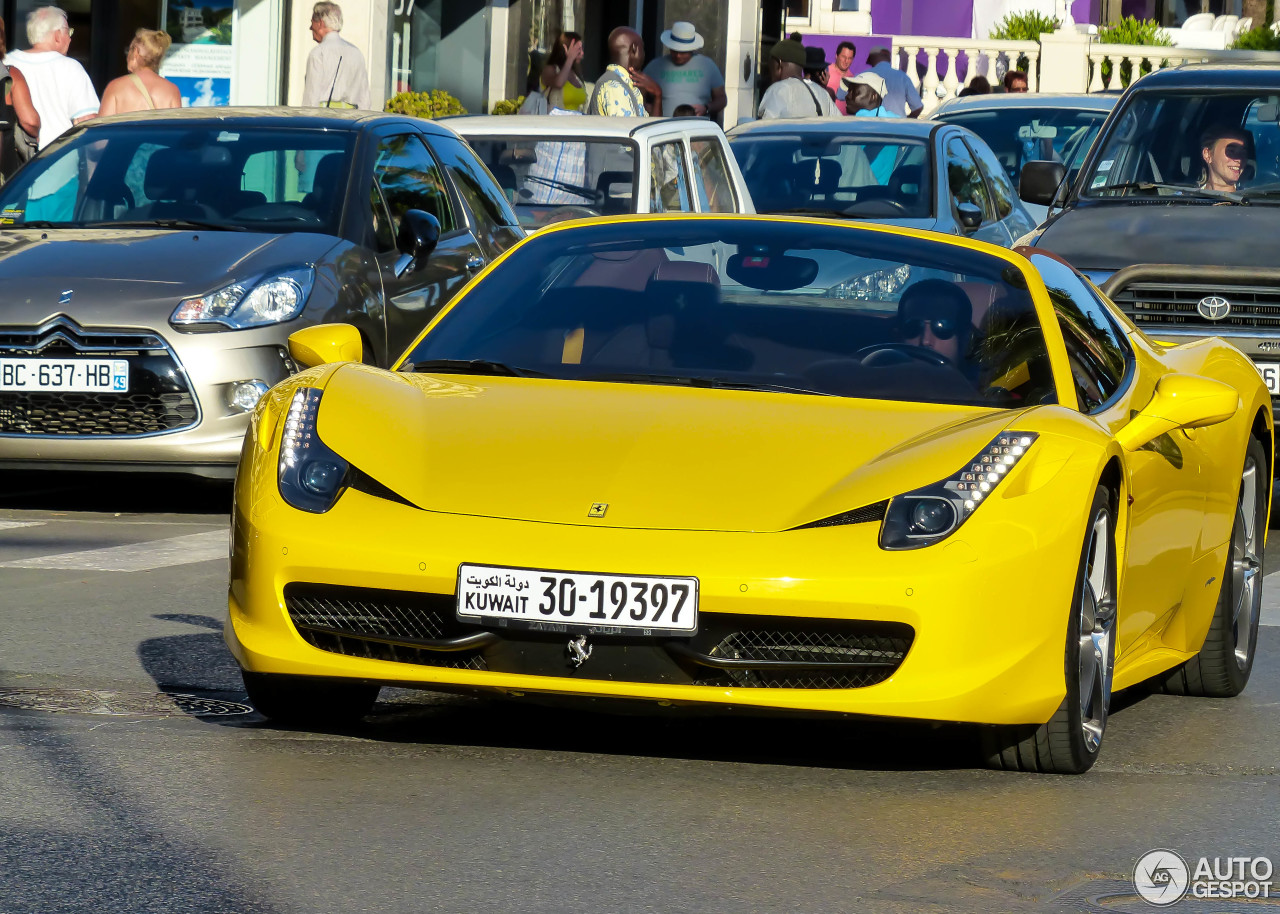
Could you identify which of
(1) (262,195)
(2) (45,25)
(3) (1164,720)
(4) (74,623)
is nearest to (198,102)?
(2) (45,25)

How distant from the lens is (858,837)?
477 centimetres

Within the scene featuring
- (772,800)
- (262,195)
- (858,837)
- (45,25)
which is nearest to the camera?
(858,837)

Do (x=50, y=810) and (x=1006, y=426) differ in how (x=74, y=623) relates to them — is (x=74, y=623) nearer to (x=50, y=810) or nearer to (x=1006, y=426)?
(x=50, y=810)

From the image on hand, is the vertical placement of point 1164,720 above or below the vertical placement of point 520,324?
below

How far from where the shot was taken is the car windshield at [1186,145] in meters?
11.4

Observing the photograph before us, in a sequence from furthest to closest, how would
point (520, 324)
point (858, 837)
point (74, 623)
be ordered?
1. point (74, 623)
2. point (520, 324)
3. point (858, 837)

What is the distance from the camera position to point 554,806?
4918 mm

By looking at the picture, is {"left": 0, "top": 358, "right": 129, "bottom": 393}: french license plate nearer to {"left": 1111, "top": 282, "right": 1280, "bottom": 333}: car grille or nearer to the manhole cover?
the manhole cover

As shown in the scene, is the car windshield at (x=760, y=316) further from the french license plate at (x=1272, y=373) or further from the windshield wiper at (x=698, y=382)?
the french license plate at (x=1272, y=373)

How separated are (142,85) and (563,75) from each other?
225 inches

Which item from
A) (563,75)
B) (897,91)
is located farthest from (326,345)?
(897,91)

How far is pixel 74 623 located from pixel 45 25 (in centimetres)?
959

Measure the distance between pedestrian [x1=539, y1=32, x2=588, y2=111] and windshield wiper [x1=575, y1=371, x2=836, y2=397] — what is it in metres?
14.7

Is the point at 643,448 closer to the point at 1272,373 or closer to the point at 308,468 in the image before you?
the point at 308,468
